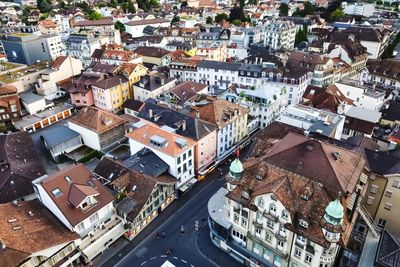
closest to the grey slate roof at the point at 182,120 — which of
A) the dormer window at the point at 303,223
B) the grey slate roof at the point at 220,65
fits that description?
the dormer window at the point at 303,223

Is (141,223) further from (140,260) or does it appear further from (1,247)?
(1,247)

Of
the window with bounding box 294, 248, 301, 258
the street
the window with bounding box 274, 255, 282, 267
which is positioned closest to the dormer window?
the window with bounding box 294, 248, 301, 258

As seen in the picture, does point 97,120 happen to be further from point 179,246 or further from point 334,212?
point 334,212

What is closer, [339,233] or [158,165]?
[339,233]

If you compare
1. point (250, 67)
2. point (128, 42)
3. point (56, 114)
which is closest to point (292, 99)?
point (250, 67)

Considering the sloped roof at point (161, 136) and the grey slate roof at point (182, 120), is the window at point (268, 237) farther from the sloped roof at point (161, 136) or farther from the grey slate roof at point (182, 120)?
the grey slate roof at point (182, 120)

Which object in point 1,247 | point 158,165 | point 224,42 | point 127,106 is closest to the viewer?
point 1,247
